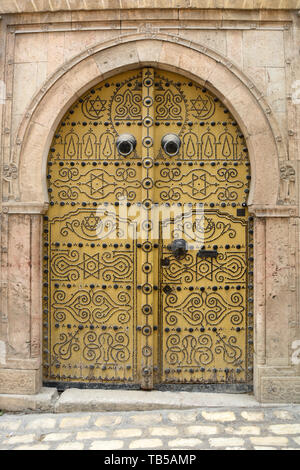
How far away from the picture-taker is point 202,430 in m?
3.66

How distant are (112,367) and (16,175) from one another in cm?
207

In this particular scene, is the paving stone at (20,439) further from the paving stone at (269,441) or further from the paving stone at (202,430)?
the paving stone at (269,441)

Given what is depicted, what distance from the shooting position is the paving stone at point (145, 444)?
339 centimetres

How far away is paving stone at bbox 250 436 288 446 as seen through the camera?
3.41m

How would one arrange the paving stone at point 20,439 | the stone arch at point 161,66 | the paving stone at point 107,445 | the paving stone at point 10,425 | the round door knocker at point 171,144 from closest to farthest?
the paving stone at point 107,445
the paving stone at point 20,439
the paving stone at point 10,425
the stone arch at point 161,66
the round door knocker at point 171,144

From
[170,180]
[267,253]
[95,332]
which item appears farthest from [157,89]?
[95,332]

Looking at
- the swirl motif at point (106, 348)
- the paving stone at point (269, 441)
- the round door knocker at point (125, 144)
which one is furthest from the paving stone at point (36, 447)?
the round door knocker at point (125, 144)

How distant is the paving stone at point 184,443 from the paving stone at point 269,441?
43cm

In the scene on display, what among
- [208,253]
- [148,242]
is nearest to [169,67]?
[148,242]

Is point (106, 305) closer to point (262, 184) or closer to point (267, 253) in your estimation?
point (267, 253)

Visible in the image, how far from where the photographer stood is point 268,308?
412 cm

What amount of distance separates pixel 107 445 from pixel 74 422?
0.55 metres

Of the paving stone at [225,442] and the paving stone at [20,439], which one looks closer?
the paving stone at [225,442]

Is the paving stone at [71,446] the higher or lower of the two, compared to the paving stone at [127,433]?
lower
